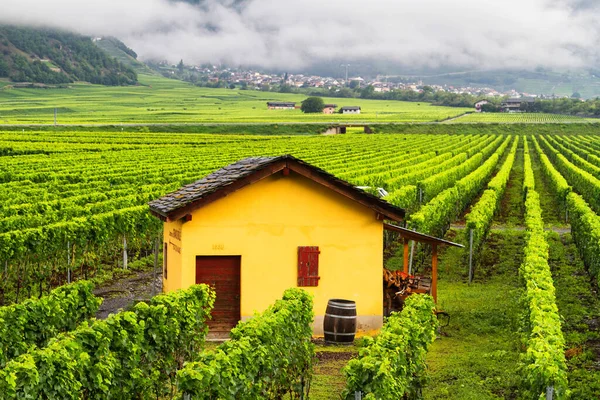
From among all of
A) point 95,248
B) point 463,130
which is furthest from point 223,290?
point 463,130

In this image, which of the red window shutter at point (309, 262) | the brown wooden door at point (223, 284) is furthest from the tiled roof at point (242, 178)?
the red window shutter at point (309, 262)

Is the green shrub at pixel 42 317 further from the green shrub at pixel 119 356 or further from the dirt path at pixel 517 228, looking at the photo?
the dirt path at pixel 517 228

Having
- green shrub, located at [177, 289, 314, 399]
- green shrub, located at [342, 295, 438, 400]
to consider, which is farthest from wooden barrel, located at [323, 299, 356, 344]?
green shrub, located at [342, 295, 438, 400]

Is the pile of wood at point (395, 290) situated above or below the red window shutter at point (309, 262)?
below

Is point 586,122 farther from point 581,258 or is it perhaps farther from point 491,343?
point 491,343

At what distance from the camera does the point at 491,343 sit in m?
19.4

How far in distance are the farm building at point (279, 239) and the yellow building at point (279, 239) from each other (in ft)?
0.07

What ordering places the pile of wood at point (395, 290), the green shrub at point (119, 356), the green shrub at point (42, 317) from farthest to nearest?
the pile of wood at point (395, 290) → the green shrub at point (42, 317) → the green shrub at point (119, 356)

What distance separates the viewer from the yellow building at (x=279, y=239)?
63.7ft

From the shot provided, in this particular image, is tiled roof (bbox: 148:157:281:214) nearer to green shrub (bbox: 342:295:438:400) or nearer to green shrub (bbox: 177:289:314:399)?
green shrub (bbox: 177:289:314:399)

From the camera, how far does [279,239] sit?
19.7m

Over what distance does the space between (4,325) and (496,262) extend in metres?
20.4

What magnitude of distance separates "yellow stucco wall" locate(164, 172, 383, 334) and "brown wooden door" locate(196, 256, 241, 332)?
161mm

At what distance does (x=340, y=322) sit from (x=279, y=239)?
89.2 inches
